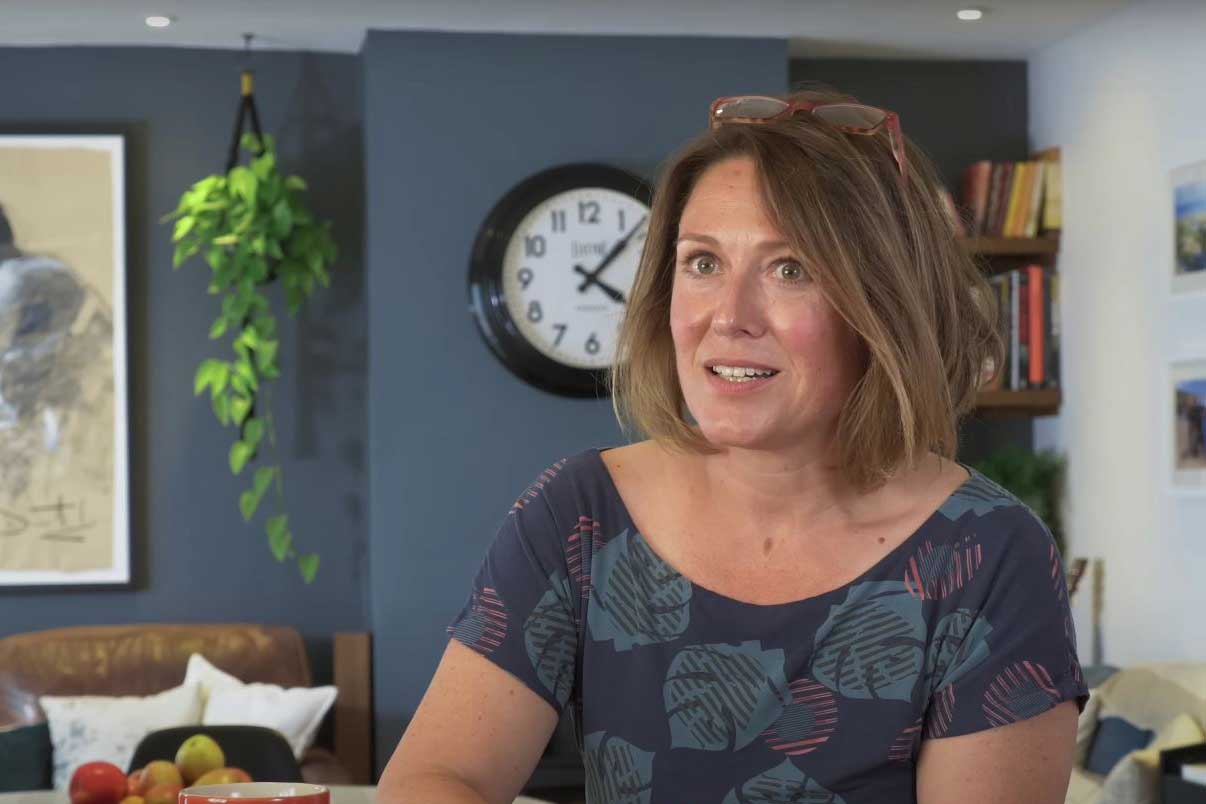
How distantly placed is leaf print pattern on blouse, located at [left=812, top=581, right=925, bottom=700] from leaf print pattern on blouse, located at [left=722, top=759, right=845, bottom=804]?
0.23 feet

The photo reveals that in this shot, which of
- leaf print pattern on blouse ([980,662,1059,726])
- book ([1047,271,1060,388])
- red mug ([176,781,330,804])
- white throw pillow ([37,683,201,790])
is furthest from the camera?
book ([1047,271,1060,388])

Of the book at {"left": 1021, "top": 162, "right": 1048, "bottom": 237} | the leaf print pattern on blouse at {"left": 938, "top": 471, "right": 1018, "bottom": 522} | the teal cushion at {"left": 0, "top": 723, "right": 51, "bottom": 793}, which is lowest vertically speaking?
the teal cushion at {"left": 0, "top": 723, "right": 51, "bottom": 793}

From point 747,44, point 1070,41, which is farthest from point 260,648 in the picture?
point 1070,41

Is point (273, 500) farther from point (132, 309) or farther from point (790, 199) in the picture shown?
point (790, 199)

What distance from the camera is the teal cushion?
12.8ft

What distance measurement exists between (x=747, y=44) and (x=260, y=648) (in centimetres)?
215

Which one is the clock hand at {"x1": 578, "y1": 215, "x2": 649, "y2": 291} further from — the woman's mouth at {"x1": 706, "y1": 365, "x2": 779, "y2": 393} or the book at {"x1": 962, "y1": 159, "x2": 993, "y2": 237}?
the woman's mouth at {"x1": 706, "y1": 365, "x2": 779, "y2": 393}

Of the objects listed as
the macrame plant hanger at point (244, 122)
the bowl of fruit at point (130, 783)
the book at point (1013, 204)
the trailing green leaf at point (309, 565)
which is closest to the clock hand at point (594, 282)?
the macrame plant hanger at point (244, 122)

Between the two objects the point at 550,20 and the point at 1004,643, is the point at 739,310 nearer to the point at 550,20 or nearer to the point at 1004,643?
the point at 1004,643

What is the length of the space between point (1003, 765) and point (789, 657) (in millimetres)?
177

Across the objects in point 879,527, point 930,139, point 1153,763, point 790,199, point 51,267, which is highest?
point 930,139

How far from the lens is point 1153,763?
318 cm

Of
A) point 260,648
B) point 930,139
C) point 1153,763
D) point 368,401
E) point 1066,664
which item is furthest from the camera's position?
point 930,139

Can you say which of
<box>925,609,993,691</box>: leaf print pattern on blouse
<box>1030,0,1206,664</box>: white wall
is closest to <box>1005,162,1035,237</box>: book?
<box>1030,0,1206,664</box>: white wall
